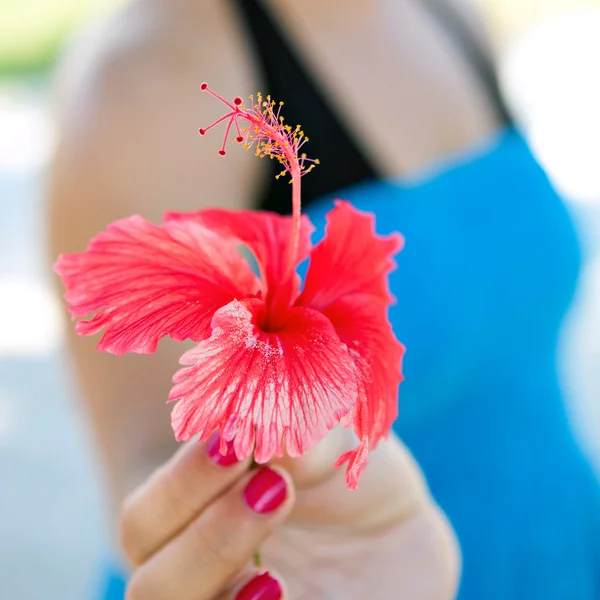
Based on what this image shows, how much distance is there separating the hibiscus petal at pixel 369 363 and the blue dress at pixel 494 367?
396 millimetres

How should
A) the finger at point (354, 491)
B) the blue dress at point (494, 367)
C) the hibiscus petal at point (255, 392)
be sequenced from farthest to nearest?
the blue dress at point (494, 367) < the finger at point (354, 491) < the hibiscus petal at point (255, 392)

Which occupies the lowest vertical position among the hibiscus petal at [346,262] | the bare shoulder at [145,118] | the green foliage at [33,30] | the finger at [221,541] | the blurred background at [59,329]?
the blurred background at [59,329]

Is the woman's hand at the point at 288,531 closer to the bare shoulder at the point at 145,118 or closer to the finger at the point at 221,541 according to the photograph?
the finger at the point at 221,541

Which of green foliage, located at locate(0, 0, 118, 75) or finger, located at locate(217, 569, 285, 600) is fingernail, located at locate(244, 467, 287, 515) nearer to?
finger, located at locate(217, 569, 285, 600)

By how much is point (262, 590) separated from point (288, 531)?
10 cm

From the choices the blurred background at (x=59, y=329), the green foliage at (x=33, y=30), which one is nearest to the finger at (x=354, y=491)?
the blurred background at (x=59, y=329)

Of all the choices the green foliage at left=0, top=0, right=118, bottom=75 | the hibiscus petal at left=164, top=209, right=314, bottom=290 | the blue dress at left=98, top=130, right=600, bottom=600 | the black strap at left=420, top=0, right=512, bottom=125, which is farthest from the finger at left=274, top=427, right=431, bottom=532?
the green foliage at left=0, top=0, right=118, bottom=75

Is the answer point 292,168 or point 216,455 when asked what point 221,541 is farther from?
point 292,168

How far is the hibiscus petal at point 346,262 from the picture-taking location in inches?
10.5

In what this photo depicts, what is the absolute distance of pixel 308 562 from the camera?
38 cm

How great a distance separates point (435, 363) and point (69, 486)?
3.02 feet

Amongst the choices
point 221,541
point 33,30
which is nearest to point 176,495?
point 221,541

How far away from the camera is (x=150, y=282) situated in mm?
239

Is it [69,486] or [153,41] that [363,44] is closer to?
[153,41]
